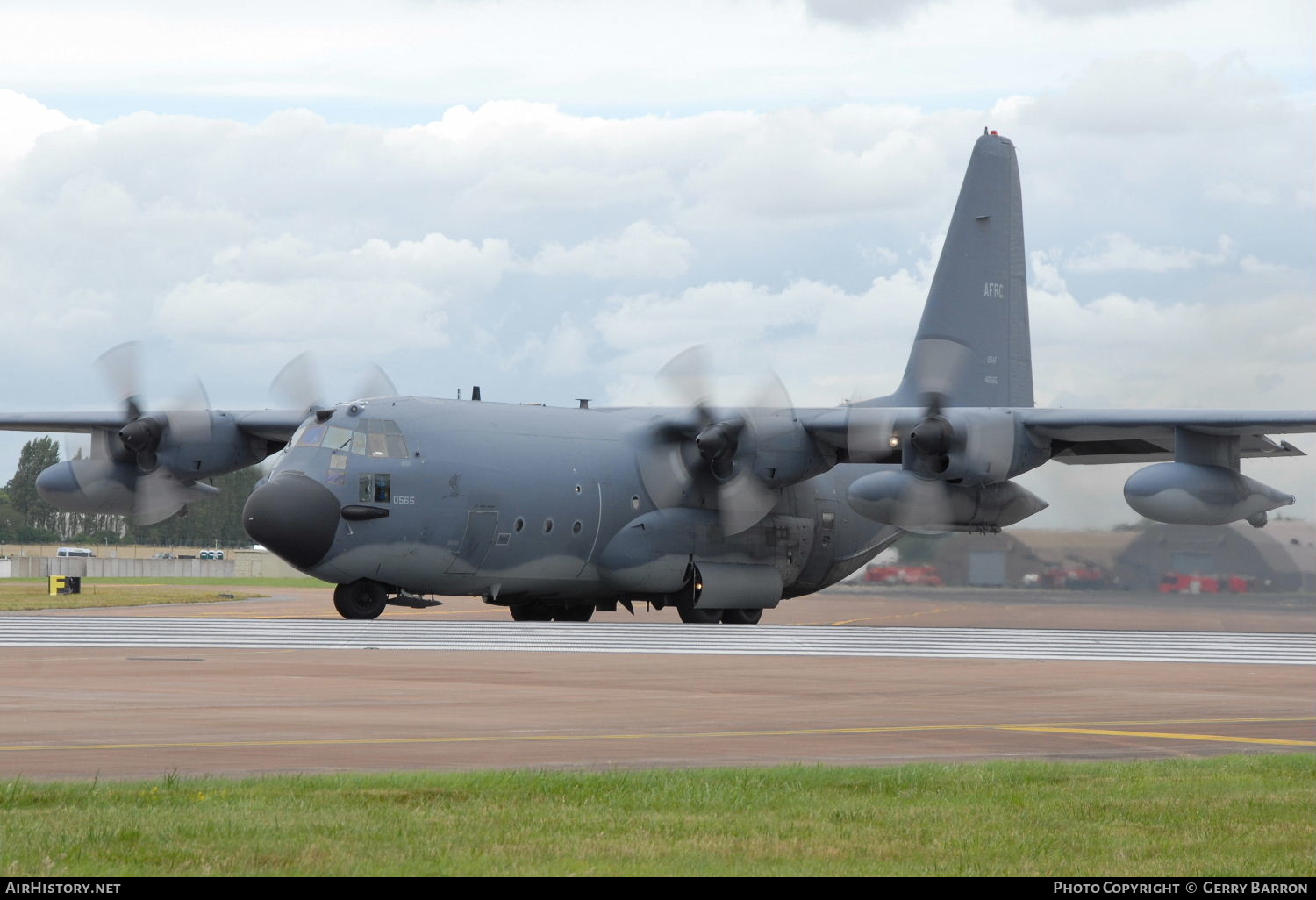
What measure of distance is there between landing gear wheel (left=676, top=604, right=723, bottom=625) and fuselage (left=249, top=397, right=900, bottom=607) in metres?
1.11

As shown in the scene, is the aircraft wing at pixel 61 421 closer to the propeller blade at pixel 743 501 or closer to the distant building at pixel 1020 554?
the propeller blade at pixel 743 501

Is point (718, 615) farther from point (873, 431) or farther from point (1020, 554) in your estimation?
point (1020, 554)

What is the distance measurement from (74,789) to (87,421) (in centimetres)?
2972

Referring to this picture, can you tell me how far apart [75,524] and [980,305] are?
121529 mm

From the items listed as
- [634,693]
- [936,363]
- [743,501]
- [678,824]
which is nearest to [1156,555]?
[743,501]

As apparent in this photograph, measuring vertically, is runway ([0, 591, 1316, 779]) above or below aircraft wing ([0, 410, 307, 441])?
below

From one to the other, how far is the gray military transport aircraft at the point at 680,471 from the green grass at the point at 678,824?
20427mm

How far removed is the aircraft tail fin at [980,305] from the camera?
1531 inches

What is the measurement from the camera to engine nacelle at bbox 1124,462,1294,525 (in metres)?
29.0

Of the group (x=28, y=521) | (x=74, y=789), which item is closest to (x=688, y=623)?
(x=74, y=789)

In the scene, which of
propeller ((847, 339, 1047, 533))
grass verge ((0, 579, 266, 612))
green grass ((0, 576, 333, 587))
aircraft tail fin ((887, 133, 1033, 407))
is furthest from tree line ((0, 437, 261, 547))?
propeller ((847, 339, 1047, 533))

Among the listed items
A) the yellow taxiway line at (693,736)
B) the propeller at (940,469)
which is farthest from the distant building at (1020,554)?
the yellow taxiway line at (693,736)

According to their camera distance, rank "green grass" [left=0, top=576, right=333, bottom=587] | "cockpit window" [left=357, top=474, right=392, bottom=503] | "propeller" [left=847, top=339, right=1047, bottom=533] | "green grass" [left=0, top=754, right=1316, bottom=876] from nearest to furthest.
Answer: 1. "green grass" [left=0, top=754, right=1316, bottom=876]
2. "cockpit window" [left=357, top=474, right=392, bottom=503]
3. "propeller" [left=847, top=339, right=1047, bottom=533]
4. "green grass" [left=0, top=576, right=333, bottom=587]

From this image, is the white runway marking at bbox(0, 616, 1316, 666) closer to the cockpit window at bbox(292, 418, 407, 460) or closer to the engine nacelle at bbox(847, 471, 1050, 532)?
the engine nacelle at bbox(847, 471, 1050, 532)
